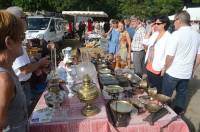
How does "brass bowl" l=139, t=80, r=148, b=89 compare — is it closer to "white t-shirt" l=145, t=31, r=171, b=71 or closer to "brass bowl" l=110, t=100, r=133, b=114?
"brass bowl" l=110, t=100, r=133, b=114

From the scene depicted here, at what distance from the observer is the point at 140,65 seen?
7312 millimetres

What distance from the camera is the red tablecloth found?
2.63 metres

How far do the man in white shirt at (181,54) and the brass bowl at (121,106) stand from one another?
147 centimetres

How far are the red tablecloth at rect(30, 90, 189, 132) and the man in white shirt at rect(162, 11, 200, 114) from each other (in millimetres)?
1429

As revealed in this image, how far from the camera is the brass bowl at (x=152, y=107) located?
2.92m

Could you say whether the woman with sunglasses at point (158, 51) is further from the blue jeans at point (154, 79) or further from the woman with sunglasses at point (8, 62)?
the woman with sunglasses at point (8, 62)

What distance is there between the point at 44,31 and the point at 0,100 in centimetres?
1467

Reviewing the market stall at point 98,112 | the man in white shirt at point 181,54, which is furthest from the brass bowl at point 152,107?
the man in white shirt at point 181,54

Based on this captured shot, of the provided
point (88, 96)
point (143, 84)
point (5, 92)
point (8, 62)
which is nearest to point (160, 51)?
point (143, 84)

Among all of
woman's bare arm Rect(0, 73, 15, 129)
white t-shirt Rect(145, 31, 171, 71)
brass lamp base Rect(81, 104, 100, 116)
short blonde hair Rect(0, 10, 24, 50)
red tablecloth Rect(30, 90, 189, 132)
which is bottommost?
red tablecloth Rect(30, 90, 189, 132)

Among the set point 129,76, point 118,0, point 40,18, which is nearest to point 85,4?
point 118,0

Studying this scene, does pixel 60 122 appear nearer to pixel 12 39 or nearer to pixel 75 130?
pixel 75 130

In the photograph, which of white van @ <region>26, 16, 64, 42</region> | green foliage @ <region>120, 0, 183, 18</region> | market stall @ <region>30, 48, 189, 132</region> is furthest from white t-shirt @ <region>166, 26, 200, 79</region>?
green foliage @ <region>120, 0, 183, 18</region>

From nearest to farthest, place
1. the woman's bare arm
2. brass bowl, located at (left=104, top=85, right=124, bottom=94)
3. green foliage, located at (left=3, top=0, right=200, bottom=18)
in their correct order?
the woman's bare arm → brass bowl, located at (left=104, top=85, right=124, bottom=94) → green foliage, located at (left=3, top=0, right=200, bottom=18)
